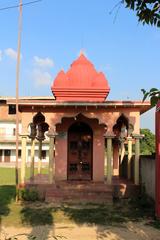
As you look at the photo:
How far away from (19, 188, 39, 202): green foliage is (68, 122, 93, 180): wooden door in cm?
284

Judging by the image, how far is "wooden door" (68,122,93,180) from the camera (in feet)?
55.0

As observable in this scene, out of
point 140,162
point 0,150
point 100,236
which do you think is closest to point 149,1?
point 100,236

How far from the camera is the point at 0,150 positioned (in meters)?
58.0

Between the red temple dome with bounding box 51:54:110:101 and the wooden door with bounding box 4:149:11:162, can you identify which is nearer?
the red temple dome with bounding box 51:54:110:101

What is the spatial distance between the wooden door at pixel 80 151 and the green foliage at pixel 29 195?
284 centimetres

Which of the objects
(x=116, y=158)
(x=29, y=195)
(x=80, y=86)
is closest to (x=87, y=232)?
(x=29, y=195)

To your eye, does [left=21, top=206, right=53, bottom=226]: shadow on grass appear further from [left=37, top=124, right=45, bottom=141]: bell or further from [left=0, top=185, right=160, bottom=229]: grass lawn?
[left=37, top=124, right=45, bottom=141]: bell

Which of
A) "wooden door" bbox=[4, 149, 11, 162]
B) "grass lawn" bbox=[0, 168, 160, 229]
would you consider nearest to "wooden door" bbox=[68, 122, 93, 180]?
"grass lawn" bbox=[0, 168, 160, 229]

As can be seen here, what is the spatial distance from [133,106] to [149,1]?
439 inches

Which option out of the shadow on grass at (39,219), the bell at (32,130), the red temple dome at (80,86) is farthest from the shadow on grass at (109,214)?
the red temple dome at (80,86)

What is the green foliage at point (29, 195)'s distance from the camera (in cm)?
1402

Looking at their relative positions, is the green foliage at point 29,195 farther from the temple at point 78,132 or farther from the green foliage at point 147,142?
the green foliage at point 147,142

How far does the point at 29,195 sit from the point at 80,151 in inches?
143

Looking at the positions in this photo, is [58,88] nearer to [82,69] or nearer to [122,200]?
[82,69]
